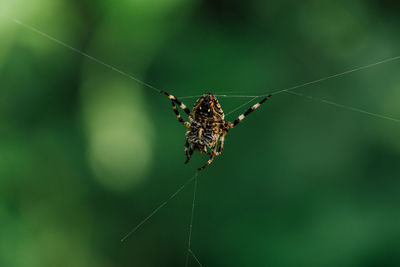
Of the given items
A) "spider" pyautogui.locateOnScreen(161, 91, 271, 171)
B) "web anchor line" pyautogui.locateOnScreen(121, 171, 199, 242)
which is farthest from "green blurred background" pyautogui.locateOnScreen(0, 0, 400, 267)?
"spider" pyautogui.locateOnScreen(161, 91, 271, 171)

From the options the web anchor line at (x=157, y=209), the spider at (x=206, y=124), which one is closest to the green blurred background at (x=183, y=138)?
the web anchor line at (x=157, y=209)

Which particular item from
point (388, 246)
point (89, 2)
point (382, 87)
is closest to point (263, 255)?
point (388, 246)

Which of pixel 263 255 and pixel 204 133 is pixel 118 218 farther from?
pixel 204 133

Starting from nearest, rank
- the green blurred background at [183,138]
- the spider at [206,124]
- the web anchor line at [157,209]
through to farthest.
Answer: the spider at [206,124] → the green blurred background at [183,138] → the web anchor line at [157,209]

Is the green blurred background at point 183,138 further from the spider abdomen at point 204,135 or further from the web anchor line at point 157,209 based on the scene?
the spider abdomen at point 204,135

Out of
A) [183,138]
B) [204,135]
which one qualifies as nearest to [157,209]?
[183,138]

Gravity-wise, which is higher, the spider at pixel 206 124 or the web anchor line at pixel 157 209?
the spider at pixel 206 124

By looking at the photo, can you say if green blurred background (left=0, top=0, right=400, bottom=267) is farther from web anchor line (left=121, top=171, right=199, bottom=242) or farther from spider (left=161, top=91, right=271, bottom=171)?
spider (left=161, top=91, right=271, bottom=171)

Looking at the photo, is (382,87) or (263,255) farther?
(382,87)
